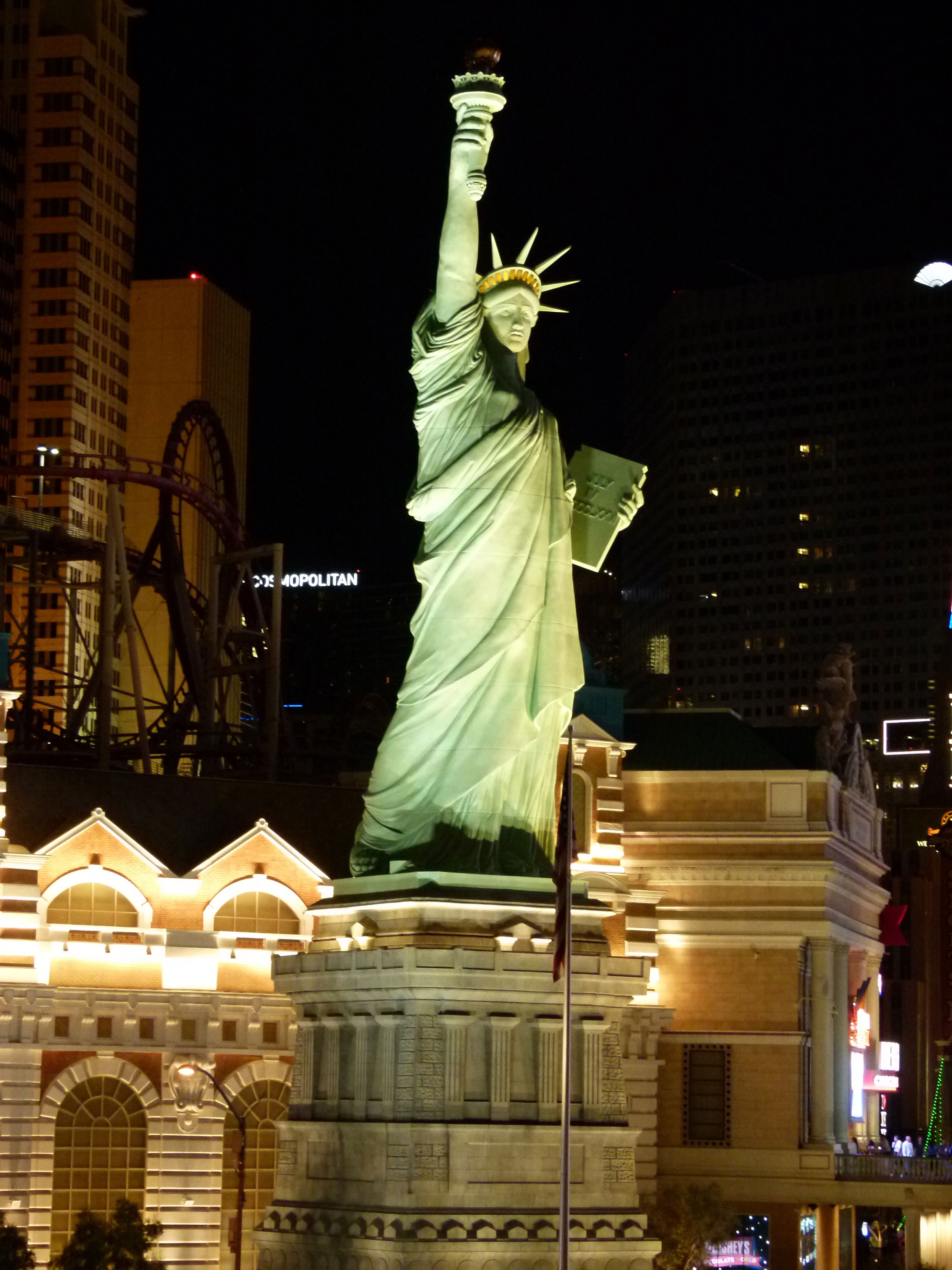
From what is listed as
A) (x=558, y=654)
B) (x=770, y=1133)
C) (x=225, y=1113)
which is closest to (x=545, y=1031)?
(x=558, y=654)

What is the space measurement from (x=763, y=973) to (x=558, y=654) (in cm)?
1980

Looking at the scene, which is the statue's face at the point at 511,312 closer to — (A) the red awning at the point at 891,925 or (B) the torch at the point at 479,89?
(B) the torch at the point at 479,89

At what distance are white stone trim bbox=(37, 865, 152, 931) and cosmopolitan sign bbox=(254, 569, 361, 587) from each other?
85206mm

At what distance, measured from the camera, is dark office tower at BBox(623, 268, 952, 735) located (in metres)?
170

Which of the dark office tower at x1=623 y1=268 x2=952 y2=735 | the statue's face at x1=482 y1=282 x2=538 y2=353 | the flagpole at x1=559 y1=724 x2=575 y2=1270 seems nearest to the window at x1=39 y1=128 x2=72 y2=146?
the dark office tower at x1=623 y1=268 x2=952 y2=735

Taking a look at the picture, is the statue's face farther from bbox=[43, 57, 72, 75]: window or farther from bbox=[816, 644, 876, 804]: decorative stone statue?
bbox=[43, 57, 72, 75]: window

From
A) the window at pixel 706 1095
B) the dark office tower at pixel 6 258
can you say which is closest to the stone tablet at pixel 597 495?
the window at pixel 706 1095

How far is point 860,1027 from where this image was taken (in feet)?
Answer: 229

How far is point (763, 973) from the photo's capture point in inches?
2426

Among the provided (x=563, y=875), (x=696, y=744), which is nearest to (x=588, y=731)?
(x=696, y=744)

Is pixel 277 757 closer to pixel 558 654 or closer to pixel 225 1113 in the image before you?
pixel 225 1113

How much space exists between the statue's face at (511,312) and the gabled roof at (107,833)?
1633 cm

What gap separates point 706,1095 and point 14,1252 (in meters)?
19.9

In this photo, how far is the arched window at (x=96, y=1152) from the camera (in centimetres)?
5350
